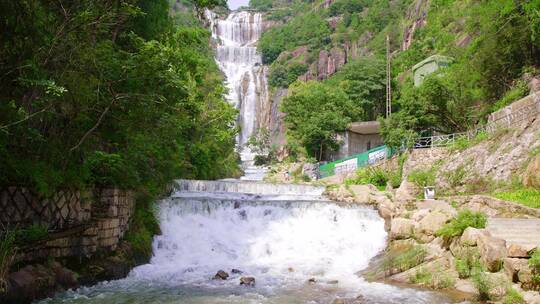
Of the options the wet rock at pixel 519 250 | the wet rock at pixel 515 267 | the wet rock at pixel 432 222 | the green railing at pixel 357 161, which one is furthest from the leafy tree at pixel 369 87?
the wet rock at pixel 515 267

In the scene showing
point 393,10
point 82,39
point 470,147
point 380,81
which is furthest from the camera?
point 393,10

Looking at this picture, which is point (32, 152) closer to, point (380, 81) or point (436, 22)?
point (380, 81)

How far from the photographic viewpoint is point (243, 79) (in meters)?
62.9

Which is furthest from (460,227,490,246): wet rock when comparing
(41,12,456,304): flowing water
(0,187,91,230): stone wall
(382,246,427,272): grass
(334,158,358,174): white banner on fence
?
(334,158,358,174): white banner on fence

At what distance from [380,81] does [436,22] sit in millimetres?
16206

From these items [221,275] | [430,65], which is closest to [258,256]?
[221,275]

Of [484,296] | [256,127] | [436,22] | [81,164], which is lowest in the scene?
[484,296]

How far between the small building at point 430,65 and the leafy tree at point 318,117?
692 centimetres

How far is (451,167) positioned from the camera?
757 inches

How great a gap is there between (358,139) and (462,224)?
24.4m

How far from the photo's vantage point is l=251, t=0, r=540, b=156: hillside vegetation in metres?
22.6

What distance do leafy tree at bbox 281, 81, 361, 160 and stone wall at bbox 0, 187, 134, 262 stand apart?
23481 mm

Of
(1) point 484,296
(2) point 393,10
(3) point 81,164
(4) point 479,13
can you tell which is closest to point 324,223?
(1) point 484,296

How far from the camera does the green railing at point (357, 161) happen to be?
26.4 metres
